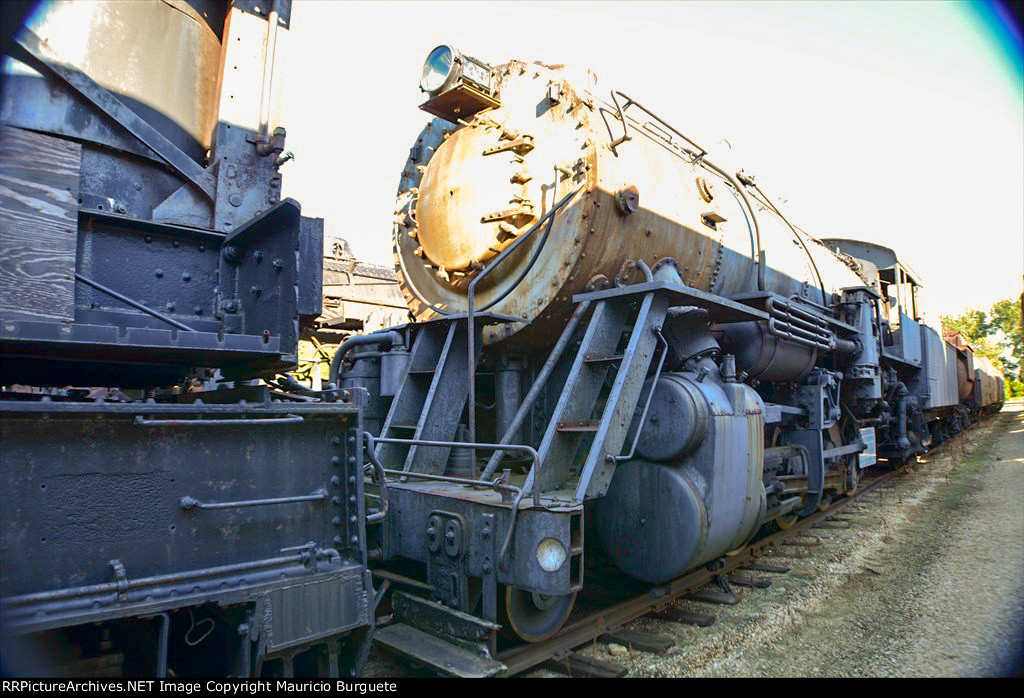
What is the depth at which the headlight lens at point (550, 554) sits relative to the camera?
3.38m

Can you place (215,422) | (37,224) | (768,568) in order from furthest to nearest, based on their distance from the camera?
(768,568) → (215,422) → (37,224)

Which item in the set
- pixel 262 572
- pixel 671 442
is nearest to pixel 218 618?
pixel 262 572

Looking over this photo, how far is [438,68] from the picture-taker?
5219 millimetres

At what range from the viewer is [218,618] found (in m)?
2.57

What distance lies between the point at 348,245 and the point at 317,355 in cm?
389

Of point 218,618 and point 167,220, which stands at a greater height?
point 167,220

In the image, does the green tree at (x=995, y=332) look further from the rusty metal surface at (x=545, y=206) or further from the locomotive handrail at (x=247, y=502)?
the locomotive handrail at (x=247, y=502)

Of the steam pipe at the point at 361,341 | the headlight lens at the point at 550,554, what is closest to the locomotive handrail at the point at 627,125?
the steam pipe at the point at 361,341

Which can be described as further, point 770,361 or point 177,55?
point 770,361

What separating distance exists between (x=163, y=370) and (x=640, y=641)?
3076 mm

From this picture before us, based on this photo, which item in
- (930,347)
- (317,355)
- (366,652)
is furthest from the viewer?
(317,355)

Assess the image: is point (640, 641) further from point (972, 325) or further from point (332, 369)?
point (972, 325)

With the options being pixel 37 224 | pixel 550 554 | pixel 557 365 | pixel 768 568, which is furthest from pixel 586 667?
pixel 37 224

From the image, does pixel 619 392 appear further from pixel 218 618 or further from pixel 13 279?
pixel 13 279
